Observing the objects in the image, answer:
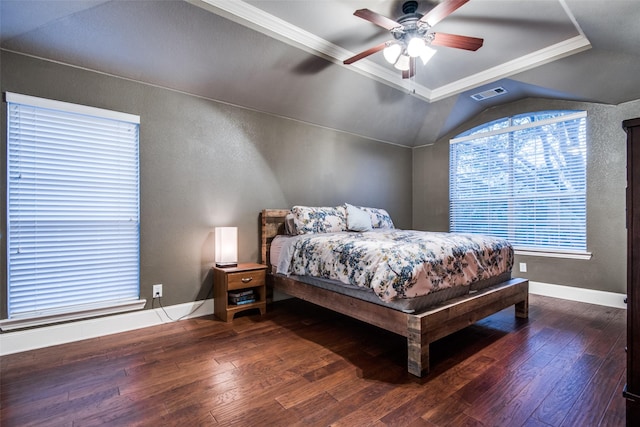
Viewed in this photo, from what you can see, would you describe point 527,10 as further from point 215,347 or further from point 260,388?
point 215,347

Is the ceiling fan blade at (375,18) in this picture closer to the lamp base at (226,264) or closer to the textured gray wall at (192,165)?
the textured gray wall at (192,165)

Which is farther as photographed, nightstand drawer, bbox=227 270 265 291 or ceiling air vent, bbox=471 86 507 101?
ceiling air vent, bbox=471 86 507 101

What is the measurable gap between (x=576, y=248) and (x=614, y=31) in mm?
2337

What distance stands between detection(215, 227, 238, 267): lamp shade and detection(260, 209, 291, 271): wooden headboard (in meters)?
0.46

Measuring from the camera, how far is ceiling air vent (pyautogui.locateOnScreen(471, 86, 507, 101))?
3857 mm

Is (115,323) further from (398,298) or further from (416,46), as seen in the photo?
(416,46)

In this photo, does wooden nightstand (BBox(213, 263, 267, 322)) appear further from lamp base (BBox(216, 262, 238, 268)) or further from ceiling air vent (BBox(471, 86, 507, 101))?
ceiling air vent (BBox(471, 86, 507, 101))

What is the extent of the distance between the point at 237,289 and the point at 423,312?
6.07 ft

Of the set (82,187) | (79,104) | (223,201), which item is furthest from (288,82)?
(82,187)

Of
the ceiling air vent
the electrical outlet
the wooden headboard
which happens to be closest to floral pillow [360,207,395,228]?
the wooden headboard

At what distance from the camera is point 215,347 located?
7.70ft

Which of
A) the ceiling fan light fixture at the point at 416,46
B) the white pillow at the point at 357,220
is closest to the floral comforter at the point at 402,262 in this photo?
the white pillow at the point at 357,220

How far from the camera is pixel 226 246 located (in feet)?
10.0

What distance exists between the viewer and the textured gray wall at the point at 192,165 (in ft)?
8.30
